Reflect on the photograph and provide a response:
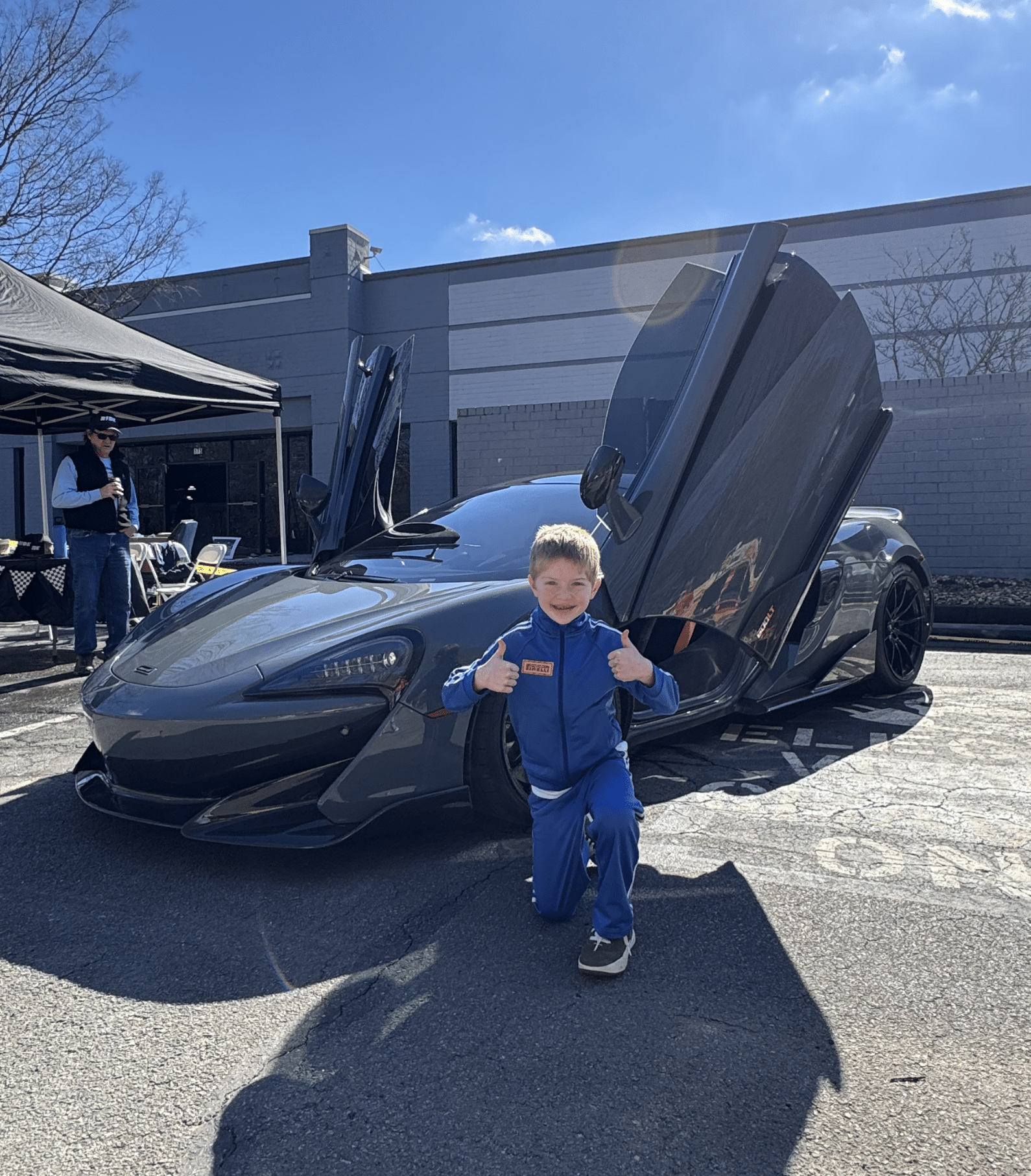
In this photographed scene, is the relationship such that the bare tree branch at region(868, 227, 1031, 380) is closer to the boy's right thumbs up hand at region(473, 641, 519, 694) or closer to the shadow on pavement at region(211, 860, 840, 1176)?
the boy's right thumbs up hand at region(473, 641, 519, 694)

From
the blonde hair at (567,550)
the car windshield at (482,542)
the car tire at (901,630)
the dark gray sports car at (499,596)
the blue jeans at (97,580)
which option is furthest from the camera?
the blue jeans at (97,580)

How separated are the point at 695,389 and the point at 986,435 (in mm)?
9682

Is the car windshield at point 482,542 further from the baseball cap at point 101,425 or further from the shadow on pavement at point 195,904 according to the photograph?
the baseball cap at point 101,425

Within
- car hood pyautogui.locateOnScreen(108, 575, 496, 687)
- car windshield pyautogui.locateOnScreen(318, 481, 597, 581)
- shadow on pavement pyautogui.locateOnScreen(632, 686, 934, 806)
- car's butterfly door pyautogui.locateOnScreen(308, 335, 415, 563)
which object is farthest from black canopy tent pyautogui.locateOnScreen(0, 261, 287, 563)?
shadow on pavement pyautogui.locateOnScreen(632, 686, 934, 806)

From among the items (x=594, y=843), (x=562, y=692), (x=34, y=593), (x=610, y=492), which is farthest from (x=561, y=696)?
(x=34, y=593)

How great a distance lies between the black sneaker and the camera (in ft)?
7.63

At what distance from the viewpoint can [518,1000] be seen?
7.34 ft

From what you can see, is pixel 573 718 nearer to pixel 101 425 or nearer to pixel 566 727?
pixel 566 727

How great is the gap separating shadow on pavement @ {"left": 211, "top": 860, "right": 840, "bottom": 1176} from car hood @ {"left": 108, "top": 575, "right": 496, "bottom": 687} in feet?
3.23

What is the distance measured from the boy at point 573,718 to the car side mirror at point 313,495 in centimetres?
234

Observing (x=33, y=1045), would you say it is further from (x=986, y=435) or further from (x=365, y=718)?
(x=986, y=435)

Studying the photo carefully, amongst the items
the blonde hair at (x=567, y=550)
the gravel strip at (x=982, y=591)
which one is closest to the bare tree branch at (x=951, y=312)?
the gravel strip at (x=982, y=591)

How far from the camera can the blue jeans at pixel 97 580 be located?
6809 mm

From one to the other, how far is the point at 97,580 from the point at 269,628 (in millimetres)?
4078
